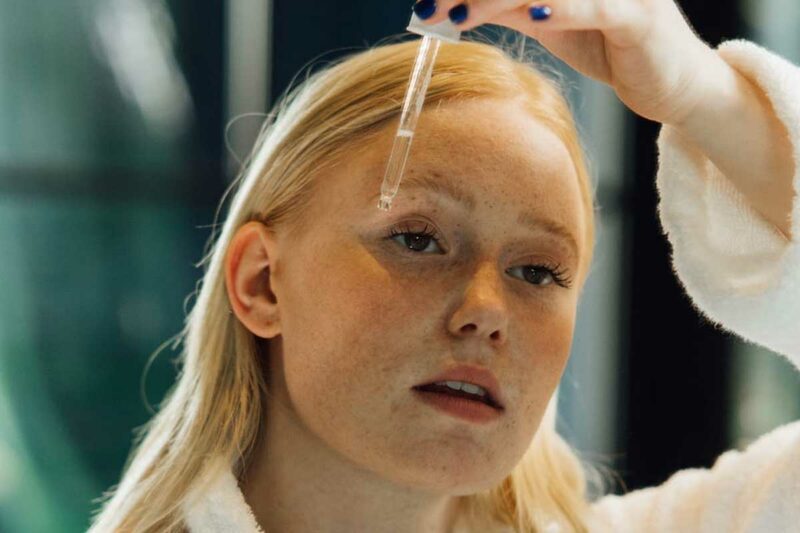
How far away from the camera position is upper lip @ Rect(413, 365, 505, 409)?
3.31 feet

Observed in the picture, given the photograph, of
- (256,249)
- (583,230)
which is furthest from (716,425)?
(256,249)

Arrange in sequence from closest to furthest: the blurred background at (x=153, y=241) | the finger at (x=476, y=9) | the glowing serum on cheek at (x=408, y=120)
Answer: the finger at (x=476, y=9), the glowing serum on cheek at (x=408, y=120), the blurred background at (x=153, y=241)

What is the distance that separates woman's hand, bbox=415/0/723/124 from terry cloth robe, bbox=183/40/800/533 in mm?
64

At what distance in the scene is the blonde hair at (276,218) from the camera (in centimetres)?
112

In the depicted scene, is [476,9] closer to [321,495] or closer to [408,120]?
[408,120]

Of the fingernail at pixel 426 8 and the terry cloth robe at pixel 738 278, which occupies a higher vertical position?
the fingernail at pixel 426 8

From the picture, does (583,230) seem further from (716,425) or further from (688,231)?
(716,425)

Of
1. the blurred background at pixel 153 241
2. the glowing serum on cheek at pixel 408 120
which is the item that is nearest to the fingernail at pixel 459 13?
the glowing serum on cheek at pixel 408 120

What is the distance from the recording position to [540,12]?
83 cm

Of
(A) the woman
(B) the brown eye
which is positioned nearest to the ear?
(A) the woman

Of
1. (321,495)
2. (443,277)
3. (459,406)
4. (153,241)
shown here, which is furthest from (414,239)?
(153,241)

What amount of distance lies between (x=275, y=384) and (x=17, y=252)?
104 centimetres

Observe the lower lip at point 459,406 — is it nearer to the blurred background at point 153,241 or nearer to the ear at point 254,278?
the ear at point 254,278

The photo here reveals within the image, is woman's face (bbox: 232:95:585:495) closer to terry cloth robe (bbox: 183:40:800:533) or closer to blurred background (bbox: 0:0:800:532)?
terry cloth robe (bbox: 183:40:800:533)
